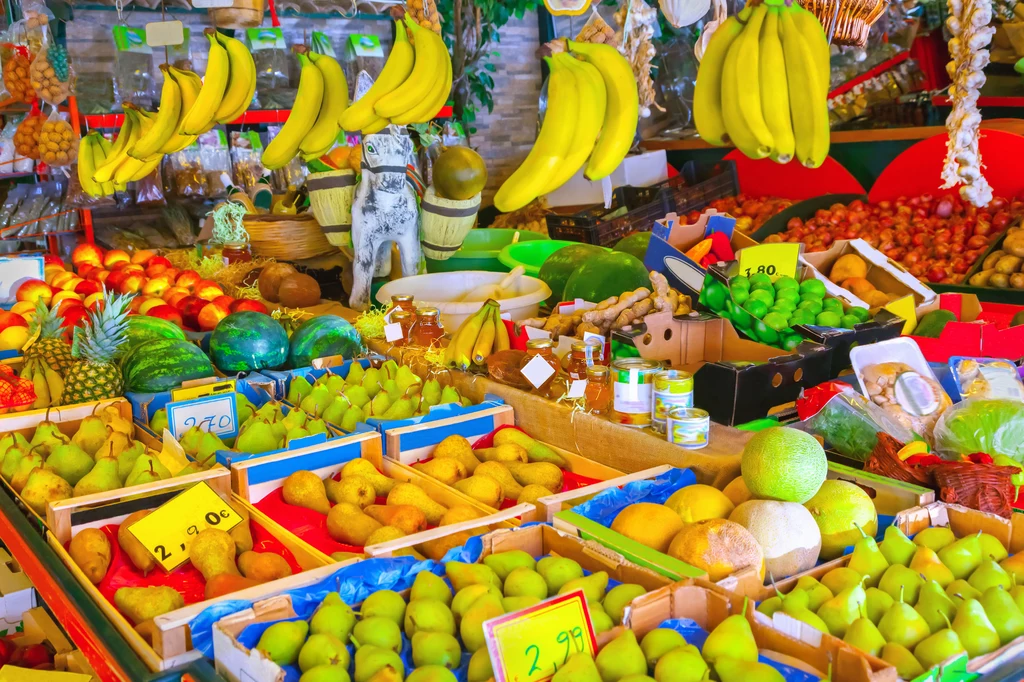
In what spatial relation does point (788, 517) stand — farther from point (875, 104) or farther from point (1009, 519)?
point (875, 104)

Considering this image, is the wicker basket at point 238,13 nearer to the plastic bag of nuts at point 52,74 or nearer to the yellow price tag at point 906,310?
the yellow price tag at point 906,310

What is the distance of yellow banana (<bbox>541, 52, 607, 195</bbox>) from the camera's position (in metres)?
1.95

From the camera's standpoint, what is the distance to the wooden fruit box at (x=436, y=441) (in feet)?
7.32

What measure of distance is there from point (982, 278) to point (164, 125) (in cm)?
357

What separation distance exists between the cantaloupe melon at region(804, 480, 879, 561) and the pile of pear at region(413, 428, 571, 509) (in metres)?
0.59

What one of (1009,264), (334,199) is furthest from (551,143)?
(1009,264)

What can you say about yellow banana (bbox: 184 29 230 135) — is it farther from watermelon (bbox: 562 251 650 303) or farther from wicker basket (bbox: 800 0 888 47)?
wicker basket (bbox: 800 0 888 47)

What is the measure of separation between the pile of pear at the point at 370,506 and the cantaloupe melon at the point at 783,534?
565 millimetres

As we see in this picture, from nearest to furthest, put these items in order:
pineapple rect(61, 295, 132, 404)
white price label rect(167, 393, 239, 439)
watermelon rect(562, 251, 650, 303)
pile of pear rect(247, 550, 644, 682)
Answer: pile of pear rect(247, 550, 644, 682) < white price label rect(167, 393, 239, 439) < pineapple rect(61, 295, 132, 404) < watermelon rect(562, 251, 650, 303)

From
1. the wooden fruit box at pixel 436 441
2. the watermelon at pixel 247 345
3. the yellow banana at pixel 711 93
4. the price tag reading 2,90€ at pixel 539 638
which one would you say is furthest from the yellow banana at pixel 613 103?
the watermelon at pixel 247 345

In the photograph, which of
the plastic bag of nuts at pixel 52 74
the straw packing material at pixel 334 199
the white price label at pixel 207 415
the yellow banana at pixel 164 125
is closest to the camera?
the white price label at pixel 207 415

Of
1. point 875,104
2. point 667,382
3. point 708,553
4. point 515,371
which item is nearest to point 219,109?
point 515,371

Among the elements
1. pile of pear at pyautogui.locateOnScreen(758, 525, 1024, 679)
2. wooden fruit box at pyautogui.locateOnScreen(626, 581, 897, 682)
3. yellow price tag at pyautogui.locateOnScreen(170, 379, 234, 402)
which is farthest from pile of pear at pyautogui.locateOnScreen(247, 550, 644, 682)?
yellow price tag at pyautogui.locateOnScreen(170, 379, 234, 402)

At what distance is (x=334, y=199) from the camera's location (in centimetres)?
372
